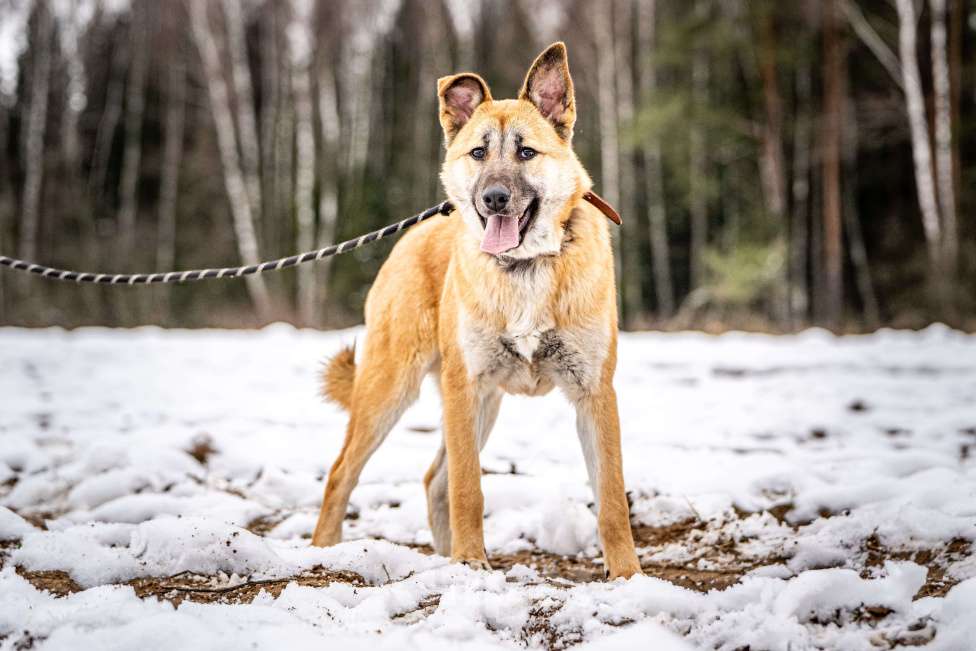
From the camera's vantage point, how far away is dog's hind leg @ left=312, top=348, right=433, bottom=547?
3467 mm

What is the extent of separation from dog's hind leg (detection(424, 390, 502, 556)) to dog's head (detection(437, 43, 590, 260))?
35.3 inches

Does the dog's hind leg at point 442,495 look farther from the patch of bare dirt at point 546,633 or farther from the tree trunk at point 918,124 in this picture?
the tree trunk at point 918,124

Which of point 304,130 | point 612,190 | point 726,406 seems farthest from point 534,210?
point 304,130

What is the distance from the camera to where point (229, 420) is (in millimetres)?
6148

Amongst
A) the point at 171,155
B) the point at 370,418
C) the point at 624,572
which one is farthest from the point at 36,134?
the point at 624,572

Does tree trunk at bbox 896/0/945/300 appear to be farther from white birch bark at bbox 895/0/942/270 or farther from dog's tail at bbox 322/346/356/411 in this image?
dog's tail at bbox 322/346/356/411

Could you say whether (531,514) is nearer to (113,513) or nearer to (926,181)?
(113,513)

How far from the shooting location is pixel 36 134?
20.7 metres

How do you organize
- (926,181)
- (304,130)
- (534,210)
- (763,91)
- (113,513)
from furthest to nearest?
1. (304,130)
2. (763,91)
3. (926,181)
4. (113,513)
5. (534,210)

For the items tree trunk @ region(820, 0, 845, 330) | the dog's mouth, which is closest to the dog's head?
the dog's mouth

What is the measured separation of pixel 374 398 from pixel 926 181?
14115mm

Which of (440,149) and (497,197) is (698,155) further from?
(497,197)

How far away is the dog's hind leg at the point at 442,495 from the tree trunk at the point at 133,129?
2248 centimetres

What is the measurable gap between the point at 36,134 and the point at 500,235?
73.5ft
